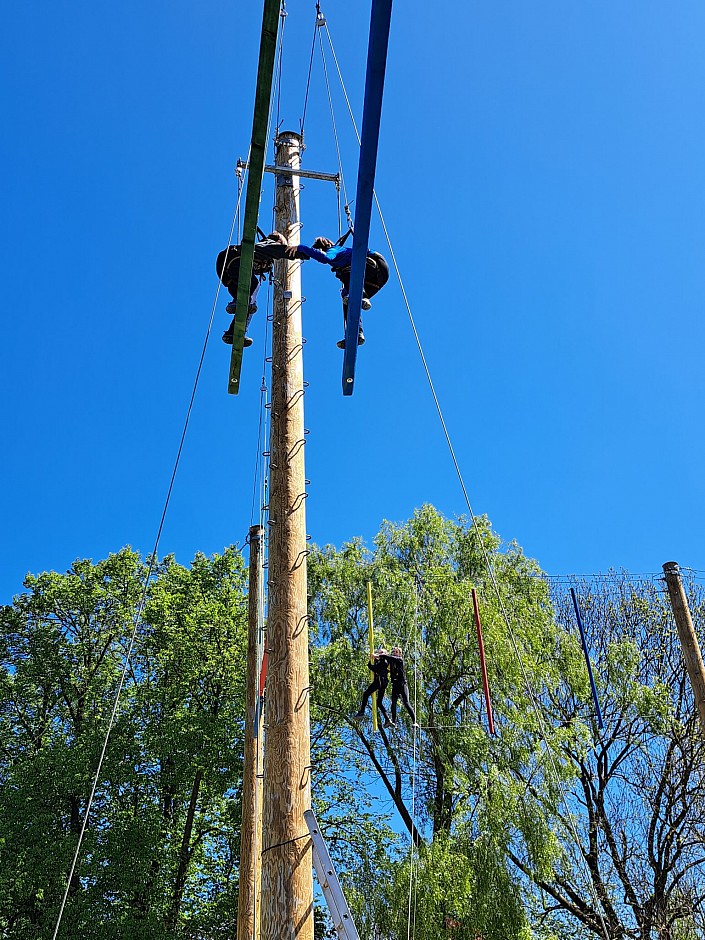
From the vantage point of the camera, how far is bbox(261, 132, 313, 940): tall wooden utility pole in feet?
11.5

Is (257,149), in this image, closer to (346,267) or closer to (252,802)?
(346,267)

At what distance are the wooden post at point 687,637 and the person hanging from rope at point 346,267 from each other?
17.7 ft

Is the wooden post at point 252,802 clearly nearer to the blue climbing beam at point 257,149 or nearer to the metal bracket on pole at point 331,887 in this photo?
the metal bracket on pole at point 331,887

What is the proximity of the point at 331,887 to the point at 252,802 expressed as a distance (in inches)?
205

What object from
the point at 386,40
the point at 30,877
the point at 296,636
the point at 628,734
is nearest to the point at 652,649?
the point at 628,734

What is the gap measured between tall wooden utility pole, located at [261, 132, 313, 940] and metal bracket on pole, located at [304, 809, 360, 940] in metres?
0.07

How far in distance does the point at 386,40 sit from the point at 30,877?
1530cm

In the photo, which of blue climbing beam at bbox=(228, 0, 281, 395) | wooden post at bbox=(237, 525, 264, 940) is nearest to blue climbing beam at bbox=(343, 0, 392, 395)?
blue climbing beam at bbox=(228, 0, 281, 395)

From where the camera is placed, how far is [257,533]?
31.7 feet

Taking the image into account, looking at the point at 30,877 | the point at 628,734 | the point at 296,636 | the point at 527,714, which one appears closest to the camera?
the point at 296,636

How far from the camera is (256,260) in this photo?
5148 millimetres

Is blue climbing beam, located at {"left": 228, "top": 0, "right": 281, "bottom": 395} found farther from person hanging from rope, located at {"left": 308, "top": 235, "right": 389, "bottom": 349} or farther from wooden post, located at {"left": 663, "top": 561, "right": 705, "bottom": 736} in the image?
wooden post, located at {"left": 663, "top": 561, "right": 705, "bottom": 736}

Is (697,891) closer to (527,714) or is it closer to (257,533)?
(527,714)

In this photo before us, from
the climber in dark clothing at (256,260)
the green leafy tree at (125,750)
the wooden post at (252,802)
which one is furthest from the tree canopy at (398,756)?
the climber in dark clothing at (256,260)
